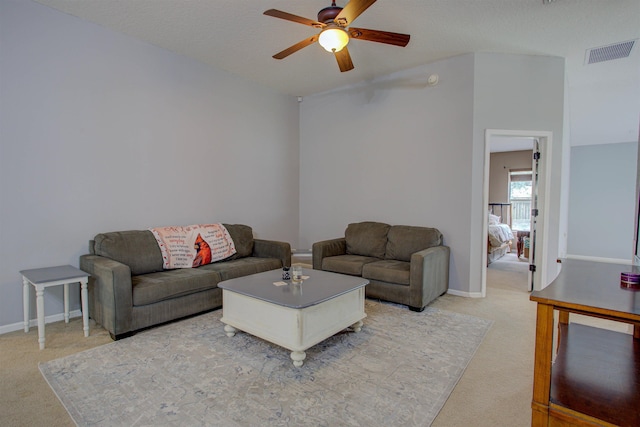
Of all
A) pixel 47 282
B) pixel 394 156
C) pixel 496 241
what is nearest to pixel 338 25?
pixel 394 156

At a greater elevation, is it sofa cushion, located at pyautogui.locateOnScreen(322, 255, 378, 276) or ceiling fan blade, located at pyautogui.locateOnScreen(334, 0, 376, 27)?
ceiling fan blade, located at pyautogui.locateOnScreen(334, 0, 376, 27)

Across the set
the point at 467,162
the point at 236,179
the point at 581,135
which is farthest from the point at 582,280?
the point at 581,135

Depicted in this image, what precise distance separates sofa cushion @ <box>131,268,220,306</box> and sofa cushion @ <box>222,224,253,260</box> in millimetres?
780

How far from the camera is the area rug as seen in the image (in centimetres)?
178

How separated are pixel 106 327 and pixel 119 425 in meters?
1.31

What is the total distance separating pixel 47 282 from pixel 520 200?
31.6 ft

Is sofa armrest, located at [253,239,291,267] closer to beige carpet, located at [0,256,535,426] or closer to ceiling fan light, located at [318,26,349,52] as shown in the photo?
beige carpet, located at [0,256,535,426]

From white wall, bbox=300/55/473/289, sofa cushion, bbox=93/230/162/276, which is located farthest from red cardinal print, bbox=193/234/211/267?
white wall, bbox=300/55/473/289

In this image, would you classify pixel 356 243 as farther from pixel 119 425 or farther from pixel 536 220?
pixel 119 425

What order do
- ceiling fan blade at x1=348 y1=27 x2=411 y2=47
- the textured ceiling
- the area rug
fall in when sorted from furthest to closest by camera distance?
the textured ceiling → ceiling fan blade at x1=348 y1=27 x2=411 y2=47 → the area rug

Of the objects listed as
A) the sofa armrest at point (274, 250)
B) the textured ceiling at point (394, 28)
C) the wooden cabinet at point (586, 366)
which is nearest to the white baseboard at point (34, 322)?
the sofa armrest at point (274, 250)

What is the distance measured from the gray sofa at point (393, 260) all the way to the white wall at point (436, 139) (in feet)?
1.07

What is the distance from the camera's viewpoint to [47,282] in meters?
2.53

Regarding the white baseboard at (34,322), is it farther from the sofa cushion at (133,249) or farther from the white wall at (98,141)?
the sofa cushion at (133,249)
